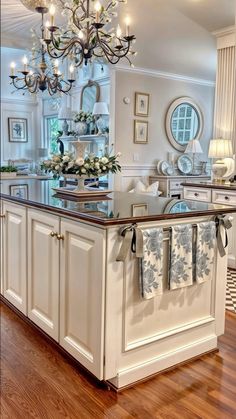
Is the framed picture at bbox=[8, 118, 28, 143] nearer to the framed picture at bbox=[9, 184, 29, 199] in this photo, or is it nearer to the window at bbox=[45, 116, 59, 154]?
the window at bbox=[45, 116, 59, 154]

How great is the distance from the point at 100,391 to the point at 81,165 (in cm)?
139

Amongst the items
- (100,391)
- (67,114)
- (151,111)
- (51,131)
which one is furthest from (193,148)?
(100,391)

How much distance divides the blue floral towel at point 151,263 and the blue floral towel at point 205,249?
0.93ft

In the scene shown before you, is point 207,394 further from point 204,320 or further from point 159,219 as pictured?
point 159,219

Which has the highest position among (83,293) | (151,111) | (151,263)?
(151,111)

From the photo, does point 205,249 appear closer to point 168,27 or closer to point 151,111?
point 168,27

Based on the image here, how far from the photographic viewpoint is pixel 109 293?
6.09 feet

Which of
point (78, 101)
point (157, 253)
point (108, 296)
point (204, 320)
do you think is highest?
point (78, 101)

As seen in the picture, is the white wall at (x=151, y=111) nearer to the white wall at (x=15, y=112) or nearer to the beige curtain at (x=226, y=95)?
the beige curtain at (x=226, y=95)

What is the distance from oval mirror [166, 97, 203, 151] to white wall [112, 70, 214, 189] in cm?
9

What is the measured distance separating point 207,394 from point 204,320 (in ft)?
1.52

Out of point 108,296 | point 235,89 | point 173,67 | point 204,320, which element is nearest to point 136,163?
point 173,67

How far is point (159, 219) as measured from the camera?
1967 mm

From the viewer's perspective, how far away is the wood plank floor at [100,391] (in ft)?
5.89
